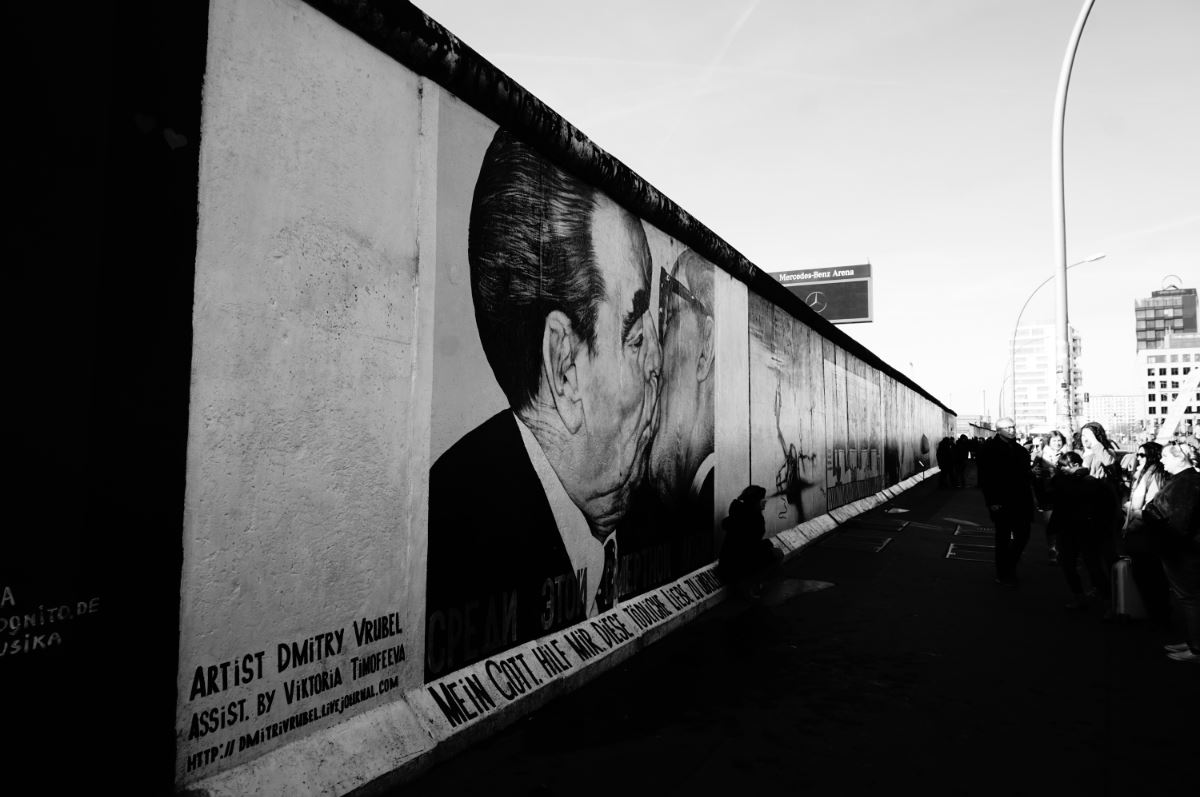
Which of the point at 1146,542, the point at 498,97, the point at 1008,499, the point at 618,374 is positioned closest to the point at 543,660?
the point at 618,374

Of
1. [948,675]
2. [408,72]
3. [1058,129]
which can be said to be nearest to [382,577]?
[408,72]

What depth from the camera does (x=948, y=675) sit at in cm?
509

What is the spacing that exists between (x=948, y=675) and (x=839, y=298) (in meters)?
36.0

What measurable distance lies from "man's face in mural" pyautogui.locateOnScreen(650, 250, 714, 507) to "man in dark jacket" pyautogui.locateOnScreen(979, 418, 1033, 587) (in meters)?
3.68

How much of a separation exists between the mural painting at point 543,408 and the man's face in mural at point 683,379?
31 mm

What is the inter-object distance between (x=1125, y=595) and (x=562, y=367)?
5749 millimetres

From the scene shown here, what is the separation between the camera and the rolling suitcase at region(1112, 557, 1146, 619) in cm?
666

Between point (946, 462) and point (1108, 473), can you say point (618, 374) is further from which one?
point (946, 462)

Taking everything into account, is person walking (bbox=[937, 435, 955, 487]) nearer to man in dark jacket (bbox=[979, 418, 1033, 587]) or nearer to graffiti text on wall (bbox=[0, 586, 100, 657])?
man in dark jacket (bbox=[979, 418, 1033, 587])

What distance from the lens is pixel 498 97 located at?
14.3ft

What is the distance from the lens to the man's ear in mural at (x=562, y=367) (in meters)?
4.99

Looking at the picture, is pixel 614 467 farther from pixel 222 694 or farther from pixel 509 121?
pixel 222 694

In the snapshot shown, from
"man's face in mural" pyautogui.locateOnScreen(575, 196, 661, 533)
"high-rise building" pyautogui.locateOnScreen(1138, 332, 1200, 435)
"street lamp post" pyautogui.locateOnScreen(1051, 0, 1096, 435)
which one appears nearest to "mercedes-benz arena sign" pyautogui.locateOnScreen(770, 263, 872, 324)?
"street lamp post" pyautogui.locateOnScreen(1051, 0, 1096, 435)

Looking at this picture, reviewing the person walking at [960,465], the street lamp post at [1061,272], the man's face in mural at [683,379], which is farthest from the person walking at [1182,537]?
the person walking at [960,465]
